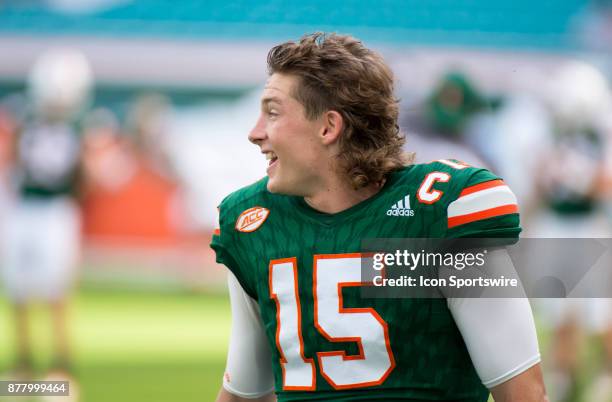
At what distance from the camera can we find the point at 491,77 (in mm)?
12688

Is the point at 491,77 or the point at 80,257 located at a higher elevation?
the point at 491,77

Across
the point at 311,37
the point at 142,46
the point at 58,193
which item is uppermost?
the point at 142,46

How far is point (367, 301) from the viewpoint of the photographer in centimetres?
191

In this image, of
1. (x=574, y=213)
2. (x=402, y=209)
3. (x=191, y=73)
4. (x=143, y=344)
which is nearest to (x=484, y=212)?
(x=402, y=209)

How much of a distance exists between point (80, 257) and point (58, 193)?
574 centimetres

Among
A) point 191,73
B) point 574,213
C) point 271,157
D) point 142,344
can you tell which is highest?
point 191,73

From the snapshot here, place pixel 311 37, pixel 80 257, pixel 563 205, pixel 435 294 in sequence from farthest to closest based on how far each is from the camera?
1. pixel 80 257
2. pixel 563 205
3. pixel 311 37
4. pixel 435 294

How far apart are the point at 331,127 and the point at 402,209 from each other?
0.77 ft

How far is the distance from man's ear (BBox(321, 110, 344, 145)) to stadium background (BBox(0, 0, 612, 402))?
827cm

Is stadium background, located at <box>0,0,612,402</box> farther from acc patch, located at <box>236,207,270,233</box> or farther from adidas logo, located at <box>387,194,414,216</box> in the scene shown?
adidas logo, located at <box>387,194,414,216</box>

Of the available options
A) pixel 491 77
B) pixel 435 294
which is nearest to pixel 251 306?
pixel 435 294

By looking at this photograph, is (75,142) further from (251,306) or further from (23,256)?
(251,306)

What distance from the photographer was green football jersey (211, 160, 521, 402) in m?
1.87

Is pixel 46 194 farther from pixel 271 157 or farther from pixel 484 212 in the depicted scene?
pixel 484 212
